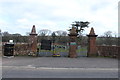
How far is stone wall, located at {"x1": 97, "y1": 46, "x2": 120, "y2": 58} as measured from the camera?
15160 millimetres

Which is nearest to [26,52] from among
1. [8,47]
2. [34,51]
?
[34,51]

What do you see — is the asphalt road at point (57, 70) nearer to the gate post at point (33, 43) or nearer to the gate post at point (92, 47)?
the gate post at point (33, 43)

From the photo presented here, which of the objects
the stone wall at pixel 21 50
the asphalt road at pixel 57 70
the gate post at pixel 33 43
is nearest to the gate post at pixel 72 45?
the gate post at pixel 33 43

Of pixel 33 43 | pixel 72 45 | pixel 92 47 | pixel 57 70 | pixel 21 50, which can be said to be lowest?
pixel 57 70

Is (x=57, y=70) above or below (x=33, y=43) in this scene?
below

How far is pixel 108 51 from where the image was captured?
1586cm

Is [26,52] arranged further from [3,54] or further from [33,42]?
[3,54]

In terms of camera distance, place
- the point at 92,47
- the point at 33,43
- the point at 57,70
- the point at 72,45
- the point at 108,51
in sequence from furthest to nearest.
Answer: the point at 108,51
the point at 92,47
the point at 33,43
the point at 72,45
the point at 57,70

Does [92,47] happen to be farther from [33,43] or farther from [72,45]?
[33,43]

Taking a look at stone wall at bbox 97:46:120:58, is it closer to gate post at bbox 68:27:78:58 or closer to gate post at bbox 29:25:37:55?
gate post at bbox 68:27:78:58

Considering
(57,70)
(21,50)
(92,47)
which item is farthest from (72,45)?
A: (57,70)

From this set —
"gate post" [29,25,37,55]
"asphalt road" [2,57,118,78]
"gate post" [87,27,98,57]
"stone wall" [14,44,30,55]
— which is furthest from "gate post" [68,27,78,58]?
"stone wall" [14,44,30,55]

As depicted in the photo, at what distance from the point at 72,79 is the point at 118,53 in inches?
425

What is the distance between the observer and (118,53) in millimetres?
14836
